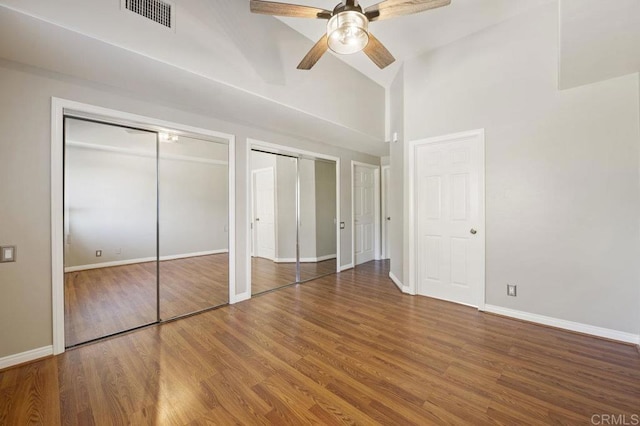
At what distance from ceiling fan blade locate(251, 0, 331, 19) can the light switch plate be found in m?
2.63

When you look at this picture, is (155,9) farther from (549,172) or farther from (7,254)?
(549,172)

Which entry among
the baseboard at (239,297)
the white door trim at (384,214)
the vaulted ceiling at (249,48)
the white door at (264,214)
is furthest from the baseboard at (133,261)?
the white door trim at (384,214)

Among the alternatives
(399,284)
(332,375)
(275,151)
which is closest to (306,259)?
(399,284)

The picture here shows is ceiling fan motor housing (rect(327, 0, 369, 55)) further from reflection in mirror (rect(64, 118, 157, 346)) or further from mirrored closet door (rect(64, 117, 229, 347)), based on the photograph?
reflection in mirror (rect(64, 118, 157, 346))

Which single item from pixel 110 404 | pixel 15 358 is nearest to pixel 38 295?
pixel 15 358

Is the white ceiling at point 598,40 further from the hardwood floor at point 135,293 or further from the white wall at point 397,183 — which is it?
the hardwood floor at point 135,293

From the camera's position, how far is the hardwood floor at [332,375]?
1543 millimetres

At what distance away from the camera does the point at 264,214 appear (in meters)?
5.50

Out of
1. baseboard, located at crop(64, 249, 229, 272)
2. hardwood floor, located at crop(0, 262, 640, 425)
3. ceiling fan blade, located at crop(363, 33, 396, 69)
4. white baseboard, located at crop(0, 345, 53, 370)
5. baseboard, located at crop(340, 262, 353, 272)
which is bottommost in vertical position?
hardwood floor, located at crop(0, 262, 640, 425)

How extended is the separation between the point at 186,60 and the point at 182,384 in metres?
2.56

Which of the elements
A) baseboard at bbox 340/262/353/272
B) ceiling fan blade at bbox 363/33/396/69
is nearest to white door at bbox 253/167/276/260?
baseboard at bbox 340/262/353/272

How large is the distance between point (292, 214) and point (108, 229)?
2966mm

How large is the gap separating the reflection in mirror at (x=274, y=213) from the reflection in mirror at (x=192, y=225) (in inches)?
55.2

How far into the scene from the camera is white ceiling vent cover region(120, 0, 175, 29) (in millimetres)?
1903
